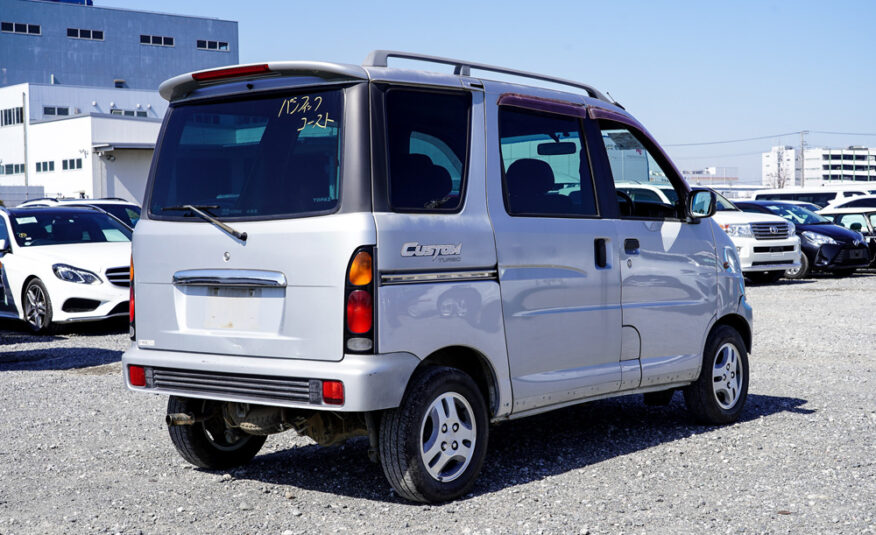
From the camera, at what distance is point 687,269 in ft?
23.4

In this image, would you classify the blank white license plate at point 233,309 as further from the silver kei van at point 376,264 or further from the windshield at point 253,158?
the windshield at point 253,158

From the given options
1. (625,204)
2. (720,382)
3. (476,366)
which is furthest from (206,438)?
(720,382)

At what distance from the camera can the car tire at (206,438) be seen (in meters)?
5.93

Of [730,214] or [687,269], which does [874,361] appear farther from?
[730,214]

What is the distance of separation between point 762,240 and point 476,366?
16.9 metres

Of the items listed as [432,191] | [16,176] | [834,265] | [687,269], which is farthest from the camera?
[16,176]

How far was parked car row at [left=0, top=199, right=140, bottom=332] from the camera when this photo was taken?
1351 cm

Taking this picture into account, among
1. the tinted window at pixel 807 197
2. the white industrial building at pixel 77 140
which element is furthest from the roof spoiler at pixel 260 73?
the white industrial building at pixel 77 140

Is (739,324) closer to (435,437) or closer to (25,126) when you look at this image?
(435,437)

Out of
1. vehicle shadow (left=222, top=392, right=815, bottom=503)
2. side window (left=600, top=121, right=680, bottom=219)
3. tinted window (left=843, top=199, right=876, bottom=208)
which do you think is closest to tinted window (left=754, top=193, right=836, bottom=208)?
tinted window (left=843, top=199, right=876, bottom=208)

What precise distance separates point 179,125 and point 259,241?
Result: 100 cm

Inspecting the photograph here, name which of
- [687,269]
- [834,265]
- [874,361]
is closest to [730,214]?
[834,265]

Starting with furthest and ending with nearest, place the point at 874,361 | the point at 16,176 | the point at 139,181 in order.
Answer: the point at 16,176
the point at 139,181
the point at 874,361

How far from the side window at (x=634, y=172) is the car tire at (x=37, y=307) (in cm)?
908
